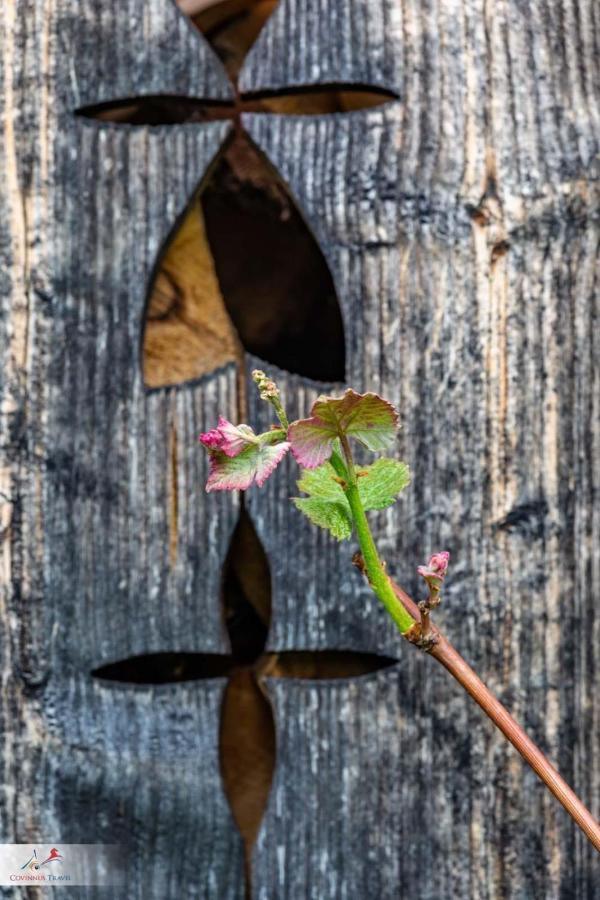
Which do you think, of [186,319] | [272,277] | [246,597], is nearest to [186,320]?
[186,319]

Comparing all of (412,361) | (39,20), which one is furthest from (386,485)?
(39,20)

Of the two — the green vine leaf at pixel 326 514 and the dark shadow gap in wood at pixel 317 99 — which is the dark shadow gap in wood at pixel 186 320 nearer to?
the dark shadow gap in wood at pixel 317 99

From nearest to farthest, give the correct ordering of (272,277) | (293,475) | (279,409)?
(279,409), (293,475), (272,277)

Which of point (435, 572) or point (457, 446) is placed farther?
point (457, 446)

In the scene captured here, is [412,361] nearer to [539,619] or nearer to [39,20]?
[539,619]

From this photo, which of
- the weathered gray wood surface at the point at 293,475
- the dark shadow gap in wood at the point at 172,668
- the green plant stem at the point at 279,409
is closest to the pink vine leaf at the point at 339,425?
the green plant stem at the point at 279,409

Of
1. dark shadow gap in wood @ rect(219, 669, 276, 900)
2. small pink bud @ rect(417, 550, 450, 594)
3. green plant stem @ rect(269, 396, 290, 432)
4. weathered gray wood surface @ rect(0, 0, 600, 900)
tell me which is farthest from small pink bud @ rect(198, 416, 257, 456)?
dark shadow gap in wood @ rect(219, 669, 276, 900)

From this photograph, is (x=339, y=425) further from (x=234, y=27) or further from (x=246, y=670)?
(x=234, y=27)
